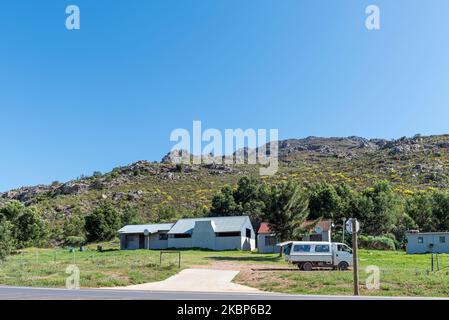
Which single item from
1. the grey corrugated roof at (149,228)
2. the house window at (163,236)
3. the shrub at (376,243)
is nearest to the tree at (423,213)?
the shrub at (376,243)

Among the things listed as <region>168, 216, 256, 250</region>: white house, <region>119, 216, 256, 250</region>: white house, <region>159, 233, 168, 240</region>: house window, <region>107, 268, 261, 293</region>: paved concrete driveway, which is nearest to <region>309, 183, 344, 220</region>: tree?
<region>119, 216, 256, 250</region>: white house

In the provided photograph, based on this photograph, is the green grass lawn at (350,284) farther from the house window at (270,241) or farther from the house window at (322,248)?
the house window at (270,241)

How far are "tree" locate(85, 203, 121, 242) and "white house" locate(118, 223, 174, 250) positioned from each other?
9.90m

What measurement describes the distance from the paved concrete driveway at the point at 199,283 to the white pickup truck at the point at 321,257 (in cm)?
519

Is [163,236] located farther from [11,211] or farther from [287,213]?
[287,213]

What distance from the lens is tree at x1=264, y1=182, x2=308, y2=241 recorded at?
149 feet

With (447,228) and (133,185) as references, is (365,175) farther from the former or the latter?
(133,185)

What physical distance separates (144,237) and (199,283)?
40.4m

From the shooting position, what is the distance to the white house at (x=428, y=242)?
159ft

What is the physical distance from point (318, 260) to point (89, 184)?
93219mm

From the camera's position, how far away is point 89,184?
115938 mm

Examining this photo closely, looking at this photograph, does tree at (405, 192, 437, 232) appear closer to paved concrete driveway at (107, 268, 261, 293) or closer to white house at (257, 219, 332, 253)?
white house at (257, 219, 332, 253)
